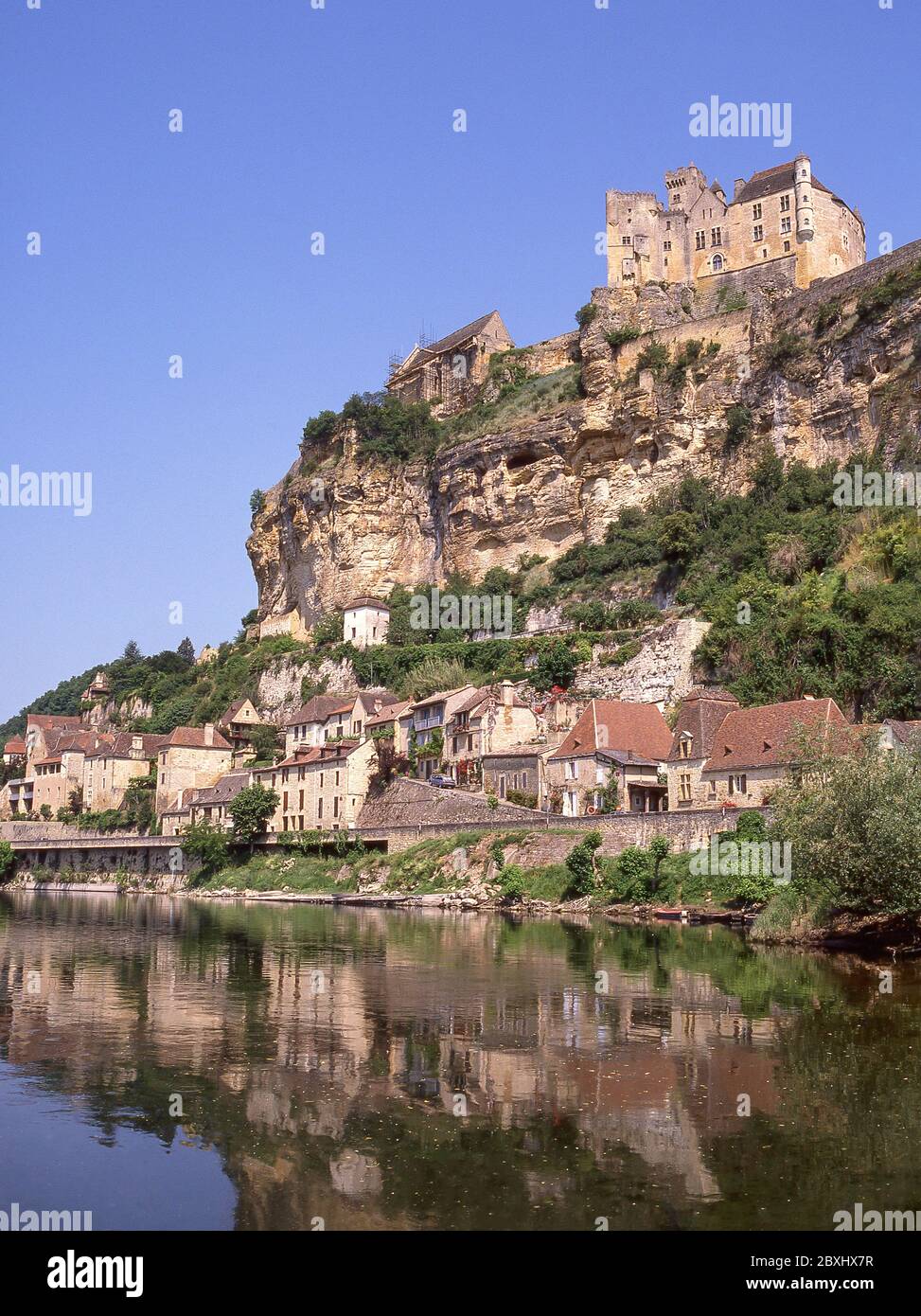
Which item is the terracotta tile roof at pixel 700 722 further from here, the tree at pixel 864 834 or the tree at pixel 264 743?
the tree at pixel 264 743

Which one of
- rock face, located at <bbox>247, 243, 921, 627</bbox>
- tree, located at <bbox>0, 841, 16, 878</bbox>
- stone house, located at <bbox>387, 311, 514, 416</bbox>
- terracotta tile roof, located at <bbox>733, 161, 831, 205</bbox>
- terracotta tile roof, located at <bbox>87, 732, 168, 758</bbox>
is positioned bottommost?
tree, located at <bbox>0, 841, 16, 878</bbox>

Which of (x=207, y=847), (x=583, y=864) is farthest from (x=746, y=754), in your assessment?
(x=207, y=847)

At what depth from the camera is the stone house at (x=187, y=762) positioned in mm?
A: 83938

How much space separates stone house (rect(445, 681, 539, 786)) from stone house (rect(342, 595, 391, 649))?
23.5m

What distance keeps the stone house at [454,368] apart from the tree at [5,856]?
4685 cm

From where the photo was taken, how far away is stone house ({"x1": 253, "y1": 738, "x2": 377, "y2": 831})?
66500 mm

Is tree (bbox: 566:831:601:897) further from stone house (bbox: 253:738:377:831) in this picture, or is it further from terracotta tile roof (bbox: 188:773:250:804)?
terracotta tile roof (bbox: 188:773:250:804)

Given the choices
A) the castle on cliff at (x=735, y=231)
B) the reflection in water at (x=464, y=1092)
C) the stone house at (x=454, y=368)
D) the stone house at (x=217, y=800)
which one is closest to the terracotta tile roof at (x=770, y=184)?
the castle on cliff at (x=735, y=231)

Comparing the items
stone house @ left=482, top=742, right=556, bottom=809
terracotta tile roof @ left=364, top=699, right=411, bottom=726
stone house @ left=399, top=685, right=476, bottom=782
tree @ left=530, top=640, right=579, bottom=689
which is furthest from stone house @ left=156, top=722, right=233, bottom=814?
stone house @ left=482, top=742, right=556, bottom=809

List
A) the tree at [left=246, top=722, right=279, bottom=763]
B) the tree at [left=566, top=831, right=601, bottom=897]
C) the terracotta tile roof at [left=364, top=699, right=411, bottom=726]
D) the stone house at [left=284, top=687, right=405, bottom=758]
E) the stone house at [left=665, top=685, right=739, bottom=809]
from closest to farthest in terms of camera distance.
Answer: the tree at [left=566, top=831, right=601, bottom=897], the stone house at [left=665, top=685, right=739, bottom=809], the terracotta tile roof at [left=364, top=699, right=411, bottom=726], the stone house at [left=284, top=687, right=405, bottom=758], the tree at [left=246, top=722, right=279, bottom=763]

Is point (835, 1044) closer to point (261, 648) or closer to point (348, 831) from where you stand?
point (348, 831)

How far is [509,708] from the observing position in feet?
208

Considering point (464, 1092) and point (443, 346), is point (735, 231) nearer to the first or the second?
point (443, 346)
